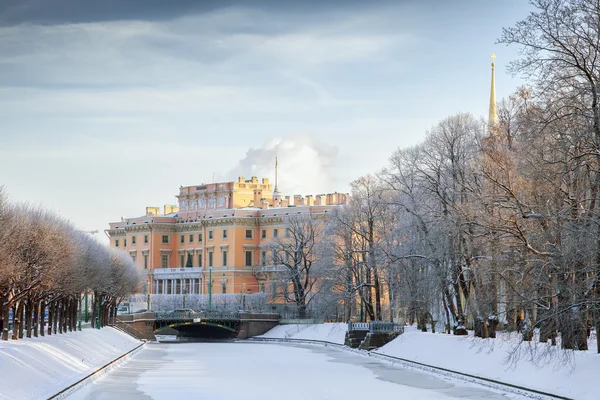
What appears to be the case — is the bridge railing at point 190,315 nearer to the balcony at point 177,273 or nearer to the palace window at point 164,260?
the balcony at point 177,273

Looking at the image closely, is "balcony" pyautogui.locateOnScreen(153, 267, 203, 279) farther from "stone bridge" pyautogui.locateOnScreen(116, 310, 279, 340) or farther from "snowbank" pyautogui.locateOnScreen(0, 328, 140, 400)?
"snowbank" pyautogui.locateOnScreen(0, 328, 140, 400)

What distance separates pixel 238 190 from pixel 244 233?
29.3ft

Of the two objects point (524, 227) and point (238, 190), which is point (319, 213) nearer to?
point (238, 190)

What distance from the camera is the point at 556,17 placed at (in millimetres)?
31250

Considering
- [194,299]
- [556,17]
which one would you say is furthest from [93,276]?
[194,299]

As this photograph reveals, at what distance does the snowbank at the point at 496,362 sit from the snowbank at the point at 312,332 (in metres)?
18.4

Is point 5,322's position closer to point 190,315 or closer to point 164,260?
point 190,315

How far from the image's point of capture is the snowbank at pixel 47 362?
119ft

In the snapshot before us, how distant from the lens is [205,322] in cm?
10644

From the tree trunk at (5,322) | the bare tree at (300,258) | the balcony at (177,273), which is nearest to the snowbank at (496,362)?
the tree trunk at (5,322)

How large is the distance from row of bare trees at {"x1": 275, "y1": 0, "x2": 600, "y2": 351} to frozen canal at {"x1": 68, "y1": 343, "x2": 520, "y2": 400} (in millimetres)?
4033

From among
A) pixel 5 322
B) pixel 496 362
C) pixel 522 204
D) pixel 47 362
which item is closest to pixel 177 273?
pixel 5 322

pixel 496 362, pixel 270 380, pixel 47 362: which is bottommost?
pixel 270 380

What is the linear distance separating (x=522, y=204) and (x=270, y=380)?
60.0 ft
